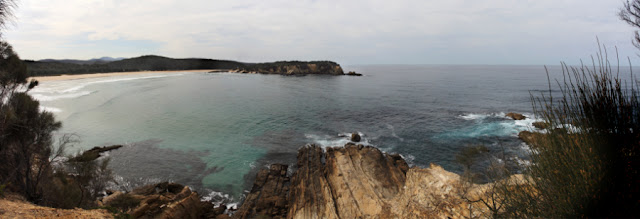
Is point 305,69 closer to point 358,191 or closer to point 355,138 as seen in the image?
point 355,138

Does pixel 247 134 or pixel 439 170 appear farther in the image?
pixel 247 134

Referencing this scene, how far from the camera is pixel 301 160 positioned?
19.8 meters

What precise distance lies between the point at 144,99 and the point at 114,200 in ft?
139

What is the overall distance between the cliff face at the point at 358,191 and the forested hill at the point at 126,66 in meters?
73.8

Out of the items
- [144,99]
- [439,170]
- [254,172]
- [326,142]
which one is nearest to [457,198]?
[439,170]

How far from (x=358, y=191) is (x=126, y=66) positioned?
511 ft

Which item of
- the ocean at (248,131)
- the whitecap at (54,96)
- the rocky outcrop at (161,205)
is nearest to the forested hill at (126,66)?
the whitecap at (54,96)

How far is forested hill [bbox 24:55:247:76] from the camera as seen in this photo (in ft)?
291

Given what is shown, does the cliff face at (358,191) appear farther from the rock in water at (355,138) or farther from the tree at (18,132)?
the tree at (18,132)

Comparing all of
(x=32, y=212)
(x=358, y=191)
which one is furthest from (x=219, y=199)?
(x=358, y=191)

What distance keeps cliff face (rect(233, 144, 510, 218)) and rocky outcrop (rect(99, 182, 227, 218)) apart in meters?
1.88

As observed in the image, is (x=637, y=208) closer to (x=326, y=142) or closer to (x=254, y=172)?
(x=254, y=172)

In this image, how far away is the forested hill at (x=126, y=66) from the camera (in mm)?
88562

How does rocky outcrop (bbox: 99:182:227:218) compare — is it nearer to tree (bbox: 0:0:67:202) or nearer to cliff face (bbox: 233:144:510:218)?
cliff face (bbox: 233:144:510:218)
